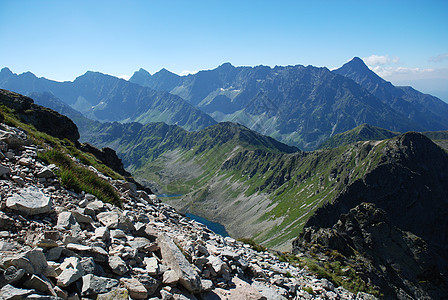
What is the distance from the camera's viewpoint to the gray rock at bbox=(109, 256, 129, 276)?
8750 millimetres

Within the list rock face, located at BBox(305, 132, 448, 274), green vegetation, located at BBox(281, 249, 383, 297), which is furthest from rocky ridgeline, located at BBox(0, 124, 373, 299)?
rock face, located at BBox(305, 132, 448, 274)

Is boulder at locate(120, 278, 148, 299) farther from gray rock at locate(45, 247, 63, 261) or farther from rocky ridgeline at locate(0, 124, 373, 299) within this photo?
gray rock at locate(45, 247, 63, 261)

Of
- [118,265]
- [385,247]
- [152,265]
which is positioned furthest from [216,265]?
[385,247]

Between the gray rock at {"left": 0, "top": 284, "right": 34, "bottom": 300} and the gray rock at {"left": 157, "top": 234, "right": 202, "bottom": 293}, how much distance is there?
4.74m

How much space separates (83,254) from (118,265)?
3.87 feet

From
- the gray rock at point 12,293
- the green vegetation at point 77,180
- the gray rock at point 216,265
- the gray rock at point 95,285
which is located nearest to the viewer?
the gray rock at point 12,293

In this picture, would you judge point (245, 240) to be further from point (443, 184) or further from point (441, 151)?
point (441, 151)

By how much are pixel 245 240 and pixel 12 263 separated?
71.5ft

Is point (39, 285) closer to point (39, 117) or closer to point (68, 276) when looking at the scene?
point (68, 276)

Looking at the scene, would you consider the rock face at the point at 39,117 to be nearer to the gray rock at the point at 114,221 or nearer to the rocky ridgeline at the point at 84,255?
the rocky ridgeline at the point at 84,255

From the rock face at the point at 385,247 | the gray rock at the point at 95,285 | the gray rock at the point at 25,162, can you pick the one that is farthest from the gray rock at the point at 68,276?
the rock face at the point at 385,247

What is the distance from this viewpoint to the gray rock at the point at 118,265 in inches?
344

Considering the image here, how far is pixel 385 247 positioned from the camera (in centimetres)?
6075

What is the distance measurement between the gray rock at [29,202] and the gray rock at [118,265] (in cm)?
321
